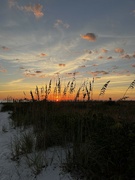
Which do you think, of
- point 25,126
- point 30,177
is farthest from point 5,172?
point 25,126

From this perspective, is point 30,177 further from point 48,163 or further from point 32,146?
point 32,146

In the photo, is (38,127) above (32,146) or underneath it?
above

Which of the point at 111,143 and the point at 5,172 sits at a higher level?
the point at 111,143

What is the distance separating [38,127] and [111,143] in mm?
3401

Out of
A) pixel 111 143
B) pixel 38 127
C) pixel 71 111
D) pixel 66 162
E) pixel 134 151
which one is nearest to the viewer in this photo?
pixel 134 151

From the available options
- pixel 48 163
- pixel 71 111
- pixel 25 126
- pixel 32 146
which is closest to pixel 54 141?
pixel 32 146

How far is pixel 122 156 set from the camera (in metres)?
4.66

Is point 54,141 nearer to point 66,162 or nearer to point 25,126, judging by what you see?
point 66,162

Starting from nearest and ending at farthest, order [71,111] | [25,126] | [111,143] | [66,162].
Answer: [111,143] < [66,162] < [71,111] < [25,126]

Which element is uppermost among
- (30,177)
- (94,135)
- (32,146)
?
(94,135)

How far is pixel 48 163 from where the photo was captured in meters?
5.86

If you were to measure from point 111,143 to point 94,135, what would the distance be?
0.76 m

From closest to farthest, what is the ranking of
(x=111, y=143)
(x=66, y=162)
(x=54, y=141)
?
(x=111, y=143) < (x=66, y=162) < (x=54, y=141)

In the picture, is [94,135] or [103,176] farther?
[94,135]
